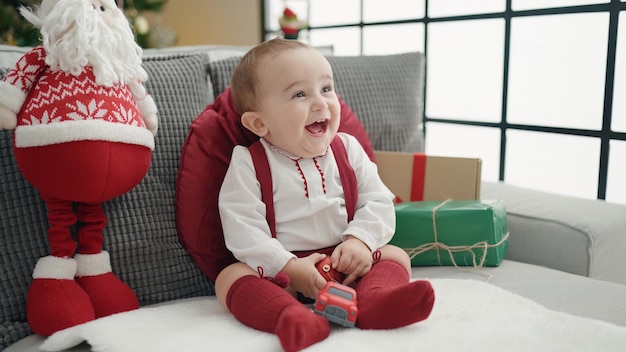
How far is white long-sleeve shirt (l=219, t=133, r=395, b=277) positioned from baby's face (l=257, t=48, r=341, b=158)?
5 centimetres

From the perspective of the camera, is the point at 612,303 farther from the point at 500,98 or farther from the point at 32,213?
the point at 500,98

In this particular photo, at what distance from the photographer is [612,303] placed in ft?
3.77

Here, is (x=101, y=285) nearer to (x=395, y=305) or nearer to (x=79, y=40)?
(x=79, y=40)

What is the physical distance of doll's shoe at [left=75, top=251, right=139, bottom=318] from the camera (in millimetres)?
1146

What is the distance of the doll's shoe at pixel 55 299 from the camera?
1.07 meters

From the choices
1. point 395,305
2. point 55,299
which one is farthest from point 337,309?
point 55,299

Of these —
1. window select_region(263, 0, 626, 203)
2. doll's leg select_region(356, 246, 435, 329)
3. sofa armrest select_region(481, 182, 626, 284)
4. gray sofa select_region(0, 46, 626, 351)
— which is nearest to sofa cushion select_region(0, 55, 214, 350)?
gray sofa select_region(0, 46, 626, 351)

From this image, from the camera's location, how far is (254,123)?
1.25m

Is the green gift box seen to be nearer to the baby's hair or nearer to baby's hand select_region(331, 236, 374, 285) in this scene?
baby's hand select_region(331, 236, 374, 285)

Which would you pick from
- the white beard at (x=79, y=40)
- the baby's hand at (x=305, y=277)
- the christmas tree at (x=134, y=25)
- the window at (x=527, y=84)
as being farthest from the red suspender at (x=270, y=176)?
the christmas tree at (x=134, y=25)

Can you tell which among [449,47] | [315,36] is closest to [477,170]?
[449,47]

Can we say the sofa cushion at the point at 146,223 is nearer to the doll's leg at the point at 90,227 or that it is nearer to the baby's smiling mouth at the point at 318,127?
the doll's leg at the point at 90,227

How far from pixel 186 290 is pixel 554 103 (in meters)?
1.47

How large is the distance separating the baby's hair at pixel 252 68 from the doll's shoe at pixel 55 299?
0.47 m
